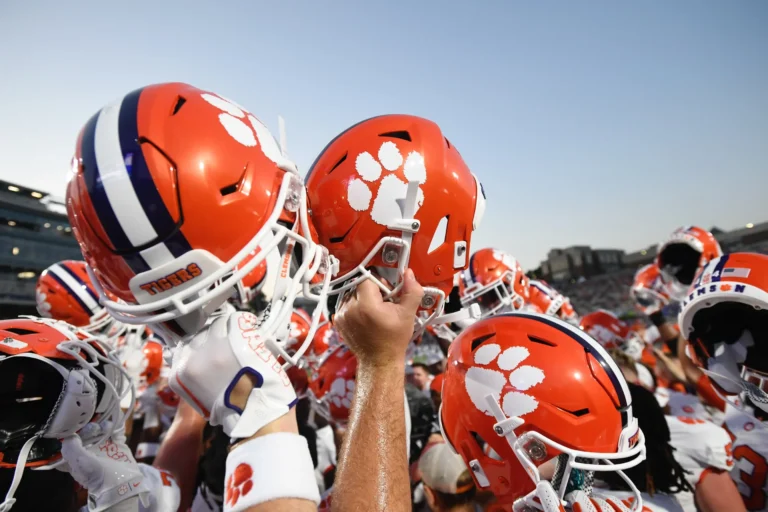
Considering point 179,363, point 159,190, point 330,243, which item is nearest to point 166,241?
point 159,190

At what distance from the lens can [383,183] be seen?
2.04m

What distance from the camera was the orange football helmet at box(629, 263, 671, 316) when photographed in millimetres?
6746

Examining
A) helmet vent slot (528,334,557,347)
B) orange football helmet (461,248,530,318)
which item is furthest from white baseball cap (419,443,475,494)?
orange football helmet (461,248,530,318)

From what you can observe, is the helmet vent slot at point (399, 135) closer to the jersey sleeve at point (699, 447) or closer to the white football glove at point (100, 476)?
the white football glove at point (100, 476)

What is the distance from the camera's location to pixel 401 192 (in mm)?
2037

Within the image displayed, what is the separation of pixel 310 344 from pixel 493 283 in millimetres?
3299

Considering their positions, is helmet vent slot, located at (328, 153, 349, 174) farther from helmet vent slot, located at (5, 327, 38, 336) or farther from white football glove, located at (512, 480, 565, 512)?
helmet vent slot, located at (5, 327, 38, 336)

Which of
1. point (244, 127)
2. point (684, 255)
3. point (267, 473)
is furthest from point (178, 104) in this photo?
point (684, 255)

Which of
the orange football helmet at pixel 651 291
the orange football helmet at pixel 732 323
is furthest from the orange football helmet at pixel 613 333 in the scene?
the orange football helmet at pixel 732 323

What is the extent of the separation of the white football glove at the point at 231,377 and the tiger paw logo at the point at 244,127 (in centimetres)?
65

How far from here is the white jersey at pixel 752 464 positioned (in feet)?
9.75

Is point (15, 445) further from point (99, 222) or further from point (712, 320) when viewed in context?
point (712, 320)

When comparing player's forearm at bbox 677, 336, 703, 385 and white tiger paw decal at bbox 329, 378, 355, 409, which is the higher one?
white tiger paw decal at bbox 329, 378, 355, 409

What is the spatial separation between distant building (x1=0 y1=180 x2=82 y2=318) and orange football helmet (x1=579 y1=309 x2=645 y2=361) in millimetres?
33873
